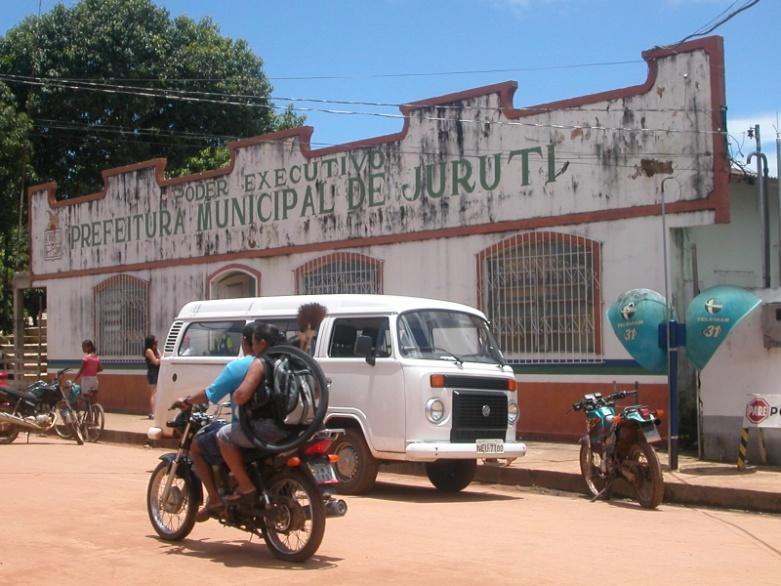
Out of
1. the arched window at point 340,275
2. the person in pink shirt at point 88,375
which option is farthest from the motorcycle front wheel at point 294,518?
the person in pink shirt at point 88,375

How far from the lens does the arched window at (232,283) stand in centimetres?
2159

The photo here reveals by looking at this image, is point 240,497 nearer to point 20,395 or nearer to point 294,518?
point 294,518

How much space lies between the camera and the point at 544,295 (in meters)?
16.5

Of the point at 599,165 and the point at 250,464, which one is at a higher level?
the point at 599,165

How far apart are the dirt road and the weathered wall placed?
4.95 meters

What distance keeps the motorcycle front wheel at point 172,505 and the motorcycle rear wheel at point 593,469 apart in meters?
5.01

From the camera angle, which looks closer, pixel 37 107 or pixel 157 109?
pixel 37 107

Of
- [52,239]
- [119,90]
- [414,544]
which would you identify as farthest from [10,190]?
[414,544]

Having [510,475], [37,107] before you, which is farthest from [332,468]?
[37,107]

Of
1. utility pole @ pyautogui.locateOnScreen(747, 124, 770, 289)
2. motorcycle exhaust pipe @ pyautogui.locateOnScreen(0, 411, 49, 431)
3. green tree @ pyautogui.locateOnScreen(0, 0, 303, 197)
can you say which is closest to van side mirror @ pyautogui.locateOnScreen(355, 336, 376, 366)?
utility pole @ pyautogui.locateOnScreen(747, 124, 770, 289)

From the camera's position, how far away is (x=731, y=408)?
13.6m

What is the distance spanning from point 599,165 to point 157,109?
74.5ft

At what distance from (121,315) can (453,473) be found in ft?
44.5

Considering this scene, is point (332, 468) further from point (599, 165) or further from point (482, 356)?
point (599, 165)
